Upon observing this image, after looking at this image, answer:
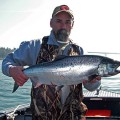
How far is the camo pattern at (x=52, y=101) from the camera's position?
4.79 meters

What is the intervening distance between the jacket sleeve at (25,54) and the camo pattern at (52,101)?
9cm

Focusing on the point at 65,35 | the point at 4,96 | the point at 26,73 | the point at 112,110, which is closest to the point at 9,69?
the point at 26,73

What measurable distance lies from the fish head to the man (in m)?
0.35

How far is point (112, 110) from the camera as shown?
10.9 m

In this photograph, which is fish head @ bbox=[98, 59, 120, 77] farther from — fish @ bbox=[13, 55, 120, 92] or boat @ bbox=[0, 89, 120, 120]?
boat @ bbox=[0, 89, 120, 120]

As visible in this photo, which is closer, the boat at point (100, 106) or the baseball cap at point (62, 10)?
the baseball cap at point (62, 10)

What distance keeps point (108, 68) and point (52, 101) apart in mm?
1064

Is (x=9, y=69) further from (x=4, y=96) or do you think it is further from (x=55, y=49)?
(x=4, y=96)

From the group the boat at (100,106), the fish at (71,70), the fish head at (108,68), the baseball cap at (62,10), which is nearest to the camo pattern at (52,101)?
the fish at (71,70)

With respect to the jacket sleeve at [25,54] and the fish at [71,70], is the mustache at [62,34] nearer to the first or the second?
the jacket sleeve at [25,54]

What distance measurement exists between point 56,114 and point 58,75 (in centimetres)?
82

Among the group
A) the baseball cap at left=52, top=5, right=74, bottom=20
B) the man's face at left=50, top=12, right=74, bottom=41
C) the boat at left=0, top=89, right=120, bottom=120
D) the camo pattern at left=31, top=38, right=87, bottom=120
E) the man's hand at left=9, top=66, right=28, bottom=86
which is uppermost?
the baseball cap at left=52, top=5, right=74, bottom=20

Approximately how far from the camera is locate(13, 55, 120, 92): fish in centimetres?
432

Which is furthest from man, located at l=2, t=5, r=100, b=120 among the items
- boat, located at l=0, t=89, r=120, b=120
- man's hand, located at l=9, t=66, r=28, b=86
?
boat, located at l=0, t=89, r=120, b=120
